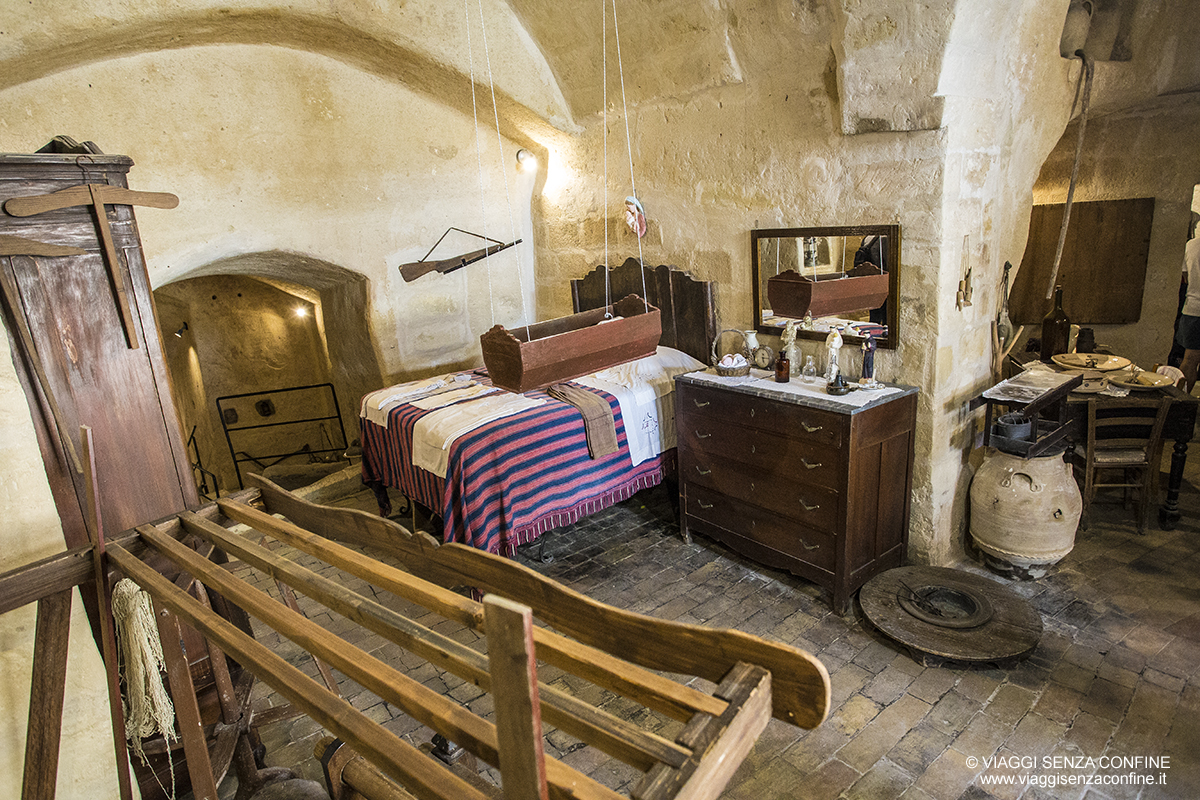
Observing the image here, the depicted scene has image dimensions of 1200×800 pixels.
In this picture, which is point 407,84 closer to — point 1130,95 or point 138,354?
point 138,354

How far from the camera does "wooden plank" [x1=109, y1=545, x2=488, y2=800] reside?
105 centimetres

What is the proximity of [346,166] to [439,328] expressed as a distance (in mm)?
1510

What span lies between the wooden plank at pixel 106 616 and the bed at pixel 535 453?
1.89m

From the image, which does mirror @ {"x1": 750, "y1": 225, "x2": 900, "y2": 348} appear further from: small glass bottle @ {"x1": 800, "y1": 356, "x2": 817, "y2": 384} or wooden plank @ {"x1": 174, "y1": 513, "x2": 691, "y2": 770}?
wooden plank @ {"x1": 174, "y1": 513, "x2": 691, "y2": 770}

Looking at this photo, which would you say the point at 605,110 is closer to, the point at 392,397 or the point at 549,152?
the point at 549,152

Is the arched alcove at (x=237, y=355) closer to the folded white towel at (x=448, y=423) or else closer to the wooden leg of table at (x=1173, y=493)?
the folded white towel at (x=448, y=423)

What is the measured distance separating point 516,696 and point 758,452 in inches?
128

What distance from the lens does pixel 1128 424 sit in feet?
13.6

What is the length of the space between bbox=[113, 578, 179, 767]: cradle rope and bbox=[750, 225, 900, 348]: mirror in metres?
3.25

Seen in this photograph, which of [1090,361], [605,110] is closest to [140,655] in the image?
[605,110]

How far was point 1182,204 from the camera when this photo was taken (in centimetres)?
577

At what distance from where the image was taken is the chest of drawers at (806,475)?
3.56 metres

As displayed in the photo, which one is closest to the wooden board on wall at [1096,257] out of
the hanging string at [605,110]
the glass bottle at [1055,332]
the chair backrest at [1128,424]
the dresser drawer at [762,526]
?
the glass bottle at [1055,332]

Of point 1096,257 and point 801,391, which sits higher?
point 1096,257
